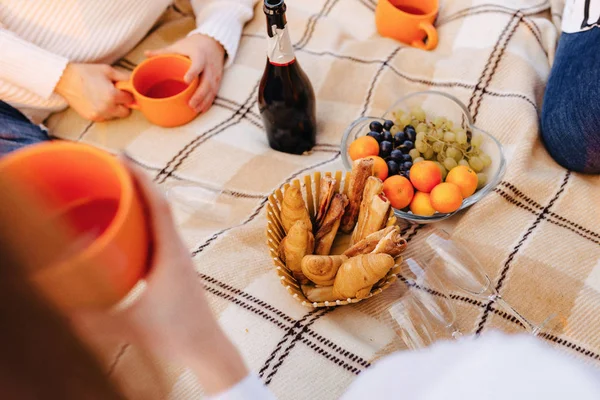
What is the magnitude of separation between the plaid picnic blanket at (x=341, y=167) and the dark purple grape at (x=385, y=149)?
105 millimetres

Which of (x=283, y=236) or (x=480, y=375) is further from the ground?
(x=480, y=375)

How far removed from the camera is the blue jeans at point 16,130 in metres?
0.82

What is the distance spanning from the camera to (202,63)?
94 cm

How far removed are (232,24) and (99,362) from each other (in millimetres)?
963

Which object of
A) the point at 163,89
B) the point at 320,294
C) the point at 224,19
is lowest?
the point at 320,294

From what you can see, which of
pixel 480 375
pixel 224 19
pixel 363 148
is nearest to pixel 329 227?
pixel 363 148

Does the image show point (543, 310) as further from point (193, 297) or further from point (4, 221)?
point (4, 221)

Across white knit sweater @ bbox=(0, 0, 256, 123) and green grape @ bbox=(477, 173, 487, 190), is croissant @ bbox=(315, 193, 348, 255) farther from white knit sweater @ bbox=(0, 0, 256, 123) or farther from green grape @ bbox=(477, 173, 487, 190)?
white knit sweater @ bbox=(0, 0, 256, 123)

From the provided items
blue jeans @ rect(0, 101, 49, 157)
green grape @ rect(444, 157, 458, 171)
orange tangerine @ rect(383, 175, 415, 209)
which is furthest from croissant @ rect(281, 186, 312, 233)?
blue jeans @ rect(0, 101, 49, 157)

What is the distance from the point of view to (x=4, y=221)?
170 mm

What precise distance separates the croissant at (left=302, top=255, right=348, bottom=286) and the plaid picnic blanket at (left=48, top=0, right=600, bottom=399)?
0.06 m

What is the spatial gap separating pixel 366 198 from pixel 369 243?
7 cm

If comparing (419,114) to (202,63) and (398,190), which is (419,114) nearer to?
(398,190)

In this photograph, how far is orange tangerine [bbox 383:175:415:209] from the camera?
2.38 ft
